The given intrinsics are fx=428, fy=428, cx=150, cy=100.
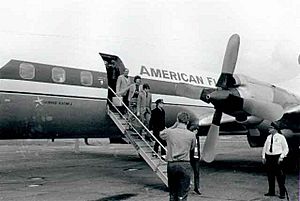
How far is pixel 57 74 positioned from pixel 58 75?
4cm

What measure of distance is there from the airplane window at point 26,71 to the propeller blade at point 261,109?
18.8 ft

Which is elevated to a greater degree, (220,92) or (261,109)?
(220,92)

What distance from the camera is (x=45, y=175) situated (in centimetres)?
1292

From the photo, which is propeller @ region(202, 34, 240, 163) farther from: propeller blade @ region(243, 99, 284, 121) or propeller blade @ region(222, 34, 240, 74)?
propeller blade @ region(243, 99, 284, 121)

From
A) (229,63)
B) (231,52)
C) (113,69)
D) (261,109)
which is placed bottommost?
(261,109)

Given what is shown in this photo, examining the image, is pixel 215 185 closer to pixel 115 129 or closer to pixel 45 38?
pixel 115 129

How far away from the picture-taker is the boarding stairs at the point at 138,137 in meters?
11.2

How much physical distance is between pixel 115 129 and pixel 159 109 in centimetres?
273

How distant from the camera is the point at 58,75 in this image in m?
12.1

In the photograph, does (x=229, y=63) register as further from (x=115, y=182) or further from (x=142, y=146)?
(x=115, y=182)

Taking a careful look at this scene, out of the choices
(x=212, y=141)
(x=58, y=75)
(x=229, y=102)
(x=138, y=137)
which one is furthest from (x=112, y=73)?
(x=229, y=102)

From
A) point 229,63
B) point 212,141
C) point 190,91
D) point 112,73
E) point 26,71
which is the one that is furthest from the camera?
point 112,73

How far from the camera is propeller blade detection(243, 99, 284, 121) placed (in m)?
11.3

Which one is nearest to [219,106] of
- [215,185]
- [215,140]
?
[215,140]
